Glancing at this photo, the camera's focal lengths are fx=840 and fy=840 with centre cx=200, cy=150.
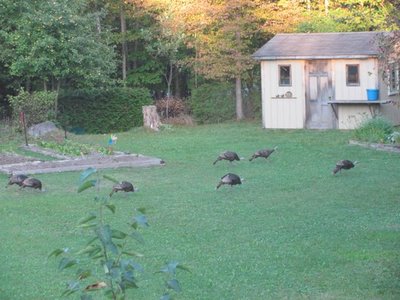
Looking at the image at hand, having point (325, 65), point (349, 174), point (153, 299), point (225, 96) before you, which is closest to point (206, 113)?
point (225, 96)

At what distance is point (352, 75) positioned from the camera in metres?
28.8

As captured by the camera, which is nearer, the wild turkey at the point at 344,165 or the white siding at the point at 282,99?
the wild turkey at the point at 344,165

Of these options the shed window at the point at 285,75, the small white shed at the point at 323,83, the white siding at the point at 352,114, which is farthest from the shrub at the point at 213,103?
the white siding at the point at 352,114

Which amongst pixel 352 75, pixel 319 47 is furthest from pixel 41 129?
pixel 352 75

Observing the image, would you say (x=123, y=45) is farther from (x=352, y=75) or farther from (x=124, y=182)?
(x=124, y=182)

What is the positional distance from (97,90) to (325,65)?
8.58 meters

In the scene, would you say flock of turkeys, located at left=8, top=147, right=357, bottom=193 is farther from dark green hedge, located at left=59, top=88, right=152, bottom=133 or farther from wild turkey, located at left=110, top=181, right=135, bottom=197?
dark green hedge, located at left=59, top=88, right=152, bottom=133

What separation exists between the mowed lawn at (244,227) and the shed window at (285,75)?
27.5ft

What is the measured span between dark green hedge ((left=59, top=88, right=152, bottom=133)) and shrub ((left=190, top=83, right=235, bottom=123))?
3626 mm

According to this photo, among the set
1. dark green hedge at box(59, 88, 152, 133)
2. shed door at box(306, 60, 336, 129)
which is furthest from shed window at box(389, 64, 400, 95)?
dark green hedge at box(59, 88, 152, 133)

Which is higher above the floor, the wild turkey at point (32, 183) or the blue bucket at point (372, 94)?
the blue bucket at point (372, 94)

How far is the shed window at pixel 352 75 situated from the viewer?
1127 inches

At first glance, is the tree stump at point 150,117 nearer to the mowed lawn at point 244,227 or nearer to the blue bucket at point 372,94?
the blue bucket at point 372,94

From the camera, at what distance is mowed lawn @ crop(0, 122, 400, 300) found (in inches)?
343
